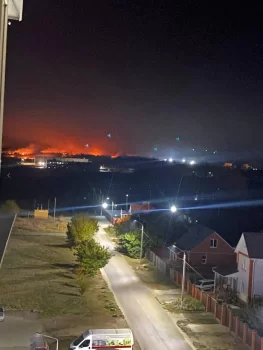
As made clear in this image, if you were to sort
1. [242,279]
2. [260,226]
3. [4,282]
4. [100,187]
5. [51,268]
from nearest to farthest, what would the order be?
[242,279], [4,282], [51,268], [260,226], [100,187]

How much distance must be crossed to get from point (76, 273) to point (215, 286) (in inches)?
214

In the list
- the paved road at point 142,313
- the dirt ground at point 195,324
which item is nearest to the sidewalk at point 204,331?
the dirt ground at point 195,324

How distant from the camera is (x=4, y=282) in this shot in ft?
56.5

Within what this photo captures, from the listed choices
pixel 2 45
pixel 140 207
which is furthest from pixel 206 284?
pixel 140 207

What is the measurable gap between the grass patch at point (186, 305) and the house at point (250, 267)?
6.23 ft

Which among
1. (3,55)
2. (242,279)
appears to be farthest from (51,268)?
(3,55)

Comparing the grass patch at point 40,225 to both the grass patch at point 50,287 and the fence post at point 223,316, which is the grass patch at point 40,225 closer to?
the grass patch at point 50,287

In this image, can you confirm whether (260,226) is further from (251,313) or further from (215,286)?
(251,313)

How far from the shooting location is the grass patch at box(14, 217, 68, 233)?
31945 millimetres

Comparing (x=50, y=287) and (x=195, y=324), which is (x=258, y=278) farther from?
(x=50, y=287)

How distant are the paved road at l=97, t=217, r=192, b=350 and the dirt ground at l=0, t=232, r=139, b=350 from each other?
0.39m

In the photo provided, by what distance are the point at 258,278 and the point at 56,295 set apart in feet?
21.2

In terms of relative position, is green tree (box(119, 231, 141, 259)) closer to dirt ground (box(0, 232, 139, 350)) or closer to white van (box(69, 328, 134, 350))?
dirt ground (box(0, 232, 139, 350))

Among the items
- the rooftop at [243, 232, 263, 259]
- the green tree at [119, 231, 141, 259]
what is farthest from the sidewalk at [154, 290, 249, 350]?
the green tree at [119, 231, 141, 259]
